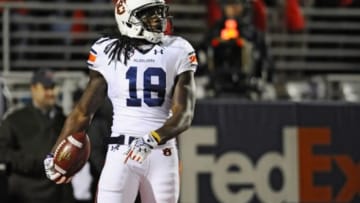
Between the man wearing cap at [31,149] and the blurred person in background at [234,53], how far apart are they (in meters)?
2.31

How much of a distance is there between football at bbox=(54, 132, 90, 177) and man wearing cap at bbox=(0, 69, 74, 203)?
7.54 ft

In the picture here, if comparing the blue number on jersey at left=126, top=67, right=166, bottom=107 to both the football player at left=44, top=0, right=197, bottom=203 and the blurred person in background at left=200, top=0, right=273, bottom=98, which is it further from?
the blurred person in background at left=200, top=0, right=273, bottom=98

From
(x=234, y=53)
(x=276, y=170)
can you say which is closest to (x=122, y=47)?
(x=276, y=170)

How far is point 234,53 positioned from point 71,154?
4652 mm

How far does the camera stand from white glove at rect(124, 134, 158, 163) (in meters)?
6.46

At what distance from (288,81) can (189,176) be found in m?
3.74

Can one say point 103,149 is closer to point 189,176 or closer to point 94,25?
point 189,176

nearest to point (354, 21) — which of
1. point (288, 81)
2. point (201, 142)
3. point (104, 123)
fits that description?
point (288, 81)

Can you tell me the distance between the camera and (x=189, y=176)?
9898mm

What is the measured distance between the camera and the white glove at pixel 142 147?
6.46 metres

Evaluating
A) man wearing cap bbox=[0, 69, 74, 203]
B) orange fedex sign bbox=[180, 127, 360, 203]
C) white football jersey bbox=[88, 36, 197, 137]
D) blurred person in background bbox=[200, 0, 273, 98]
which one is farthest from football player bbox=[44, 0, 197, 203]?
blurred person in background bbox=[200, 0, 273, 98]

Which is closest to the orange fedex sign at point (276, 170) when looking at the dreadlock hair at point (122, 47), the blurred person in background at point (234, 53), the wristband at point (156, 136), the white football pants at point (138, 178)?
the blurred person in background at point (234, 53)

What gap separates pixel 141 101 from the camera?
6.70 meters

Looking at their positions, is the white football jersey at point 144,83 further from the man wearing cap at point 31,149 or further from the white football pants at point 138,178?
the man wearing cap at point 31,149
